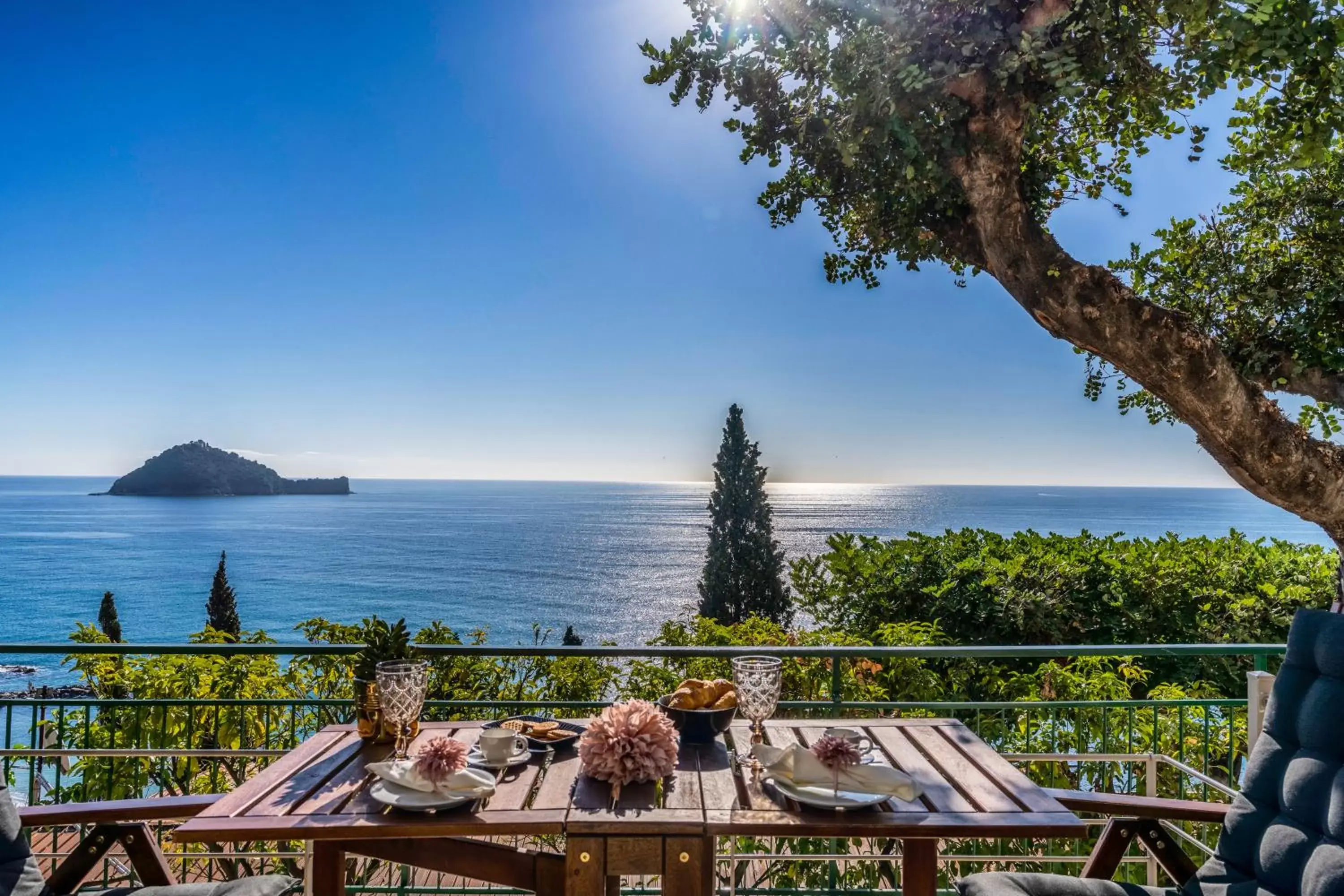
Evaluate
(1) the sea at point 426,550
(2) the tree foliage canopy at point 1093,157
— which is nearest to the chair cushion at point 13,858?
(2) the tree foliage canopy at point 1093,157

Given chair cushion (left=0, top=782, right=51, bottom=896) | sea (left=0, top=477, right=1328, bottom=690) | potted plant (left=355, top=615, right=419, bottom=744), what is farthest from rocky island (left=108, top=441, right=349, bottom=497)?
→ potted plant (left=355, top=615, right=419, bottom=744)

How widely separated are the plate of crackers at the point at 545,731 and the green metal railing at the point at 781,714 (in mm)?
366

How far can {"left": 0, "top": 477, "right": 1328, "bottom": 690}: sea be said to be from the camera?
131 feet

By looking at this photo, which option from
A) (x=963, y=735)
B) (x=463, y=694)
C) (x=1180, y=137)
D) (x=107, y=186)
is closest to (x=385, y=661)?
(x=963, y=735)

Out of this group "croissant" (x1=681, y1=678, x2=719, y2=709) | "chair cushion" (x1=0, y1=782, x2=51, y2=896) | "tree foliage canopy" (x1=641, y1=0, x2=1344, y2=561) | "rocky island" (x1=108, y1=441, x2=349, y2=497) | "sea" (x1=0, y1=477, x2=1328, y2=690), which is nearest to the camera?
"chair cushion" (x1=0, y1=782, x2=51, y2=896)

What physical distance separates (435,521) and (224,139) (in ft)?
242

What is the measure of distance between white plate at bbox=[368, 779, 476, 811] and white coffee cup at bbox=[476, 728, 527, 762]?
0.67 ft

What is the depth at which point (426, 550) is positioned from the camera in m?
60.5

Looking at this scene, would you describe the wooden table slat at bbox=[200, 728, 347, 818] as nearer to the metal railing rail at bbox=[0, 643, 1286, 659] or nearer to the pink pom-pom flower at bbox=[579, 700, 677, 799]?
the metal railing rail at bbox=[0, 643, 1286, 659]

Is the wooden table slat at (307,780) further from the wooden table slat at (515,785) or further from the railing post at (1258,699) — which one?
the railing post at (1258,699)

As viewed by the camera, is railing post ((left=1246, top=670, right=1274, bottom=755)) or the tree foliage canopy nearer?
railing post ((left=1246, top=670, right=1274, bottom=755))

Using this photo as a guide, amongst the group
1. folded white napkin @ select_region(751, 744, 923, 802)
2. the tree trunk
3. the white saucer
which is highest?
the tree trunk

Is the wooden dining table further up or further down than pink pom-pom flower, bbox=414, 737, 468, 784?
further down

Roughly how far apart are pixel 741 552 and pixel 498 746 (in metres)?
16.5
